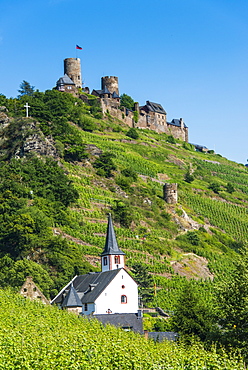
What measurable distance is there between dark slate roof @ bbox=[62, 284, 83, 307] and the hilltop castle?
224 feet

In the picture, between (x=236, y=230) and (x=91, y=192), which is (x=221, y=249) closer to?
(x=236, y=230)

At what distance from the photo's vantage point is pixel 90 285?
60844 mm

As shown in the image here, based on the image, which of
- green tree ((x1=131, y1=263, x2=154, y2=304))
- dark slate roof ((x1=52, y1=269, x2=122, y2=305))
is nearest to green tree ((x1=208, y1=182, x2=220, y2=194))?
green tree ((x1=131, y1=263, x2=154, y2=304))

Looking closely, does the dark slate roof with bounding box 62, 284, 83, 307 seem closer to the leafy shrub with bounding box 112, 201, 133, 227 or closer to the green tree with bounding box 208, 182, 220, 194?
the leafy shrub with bounding box 112, 201, 133, 227

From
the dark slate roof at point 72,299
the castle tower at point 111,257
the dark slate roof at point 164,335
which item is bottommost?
the dark slate roof at point 164,335

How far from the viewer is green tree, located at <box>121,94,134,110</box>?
453 ft

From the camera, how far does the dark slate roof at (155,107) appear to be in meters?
141

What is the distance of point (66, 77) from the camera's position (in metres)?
124

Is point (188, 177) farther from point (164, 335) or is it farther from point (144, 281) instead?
point (164, 335)

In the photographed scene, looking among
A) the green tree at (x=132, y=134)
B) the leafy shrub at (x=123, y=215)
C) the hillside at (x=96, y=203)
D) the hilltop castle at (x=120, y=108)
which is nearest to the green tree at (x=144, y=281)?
the hillside at (x=96, y=203)

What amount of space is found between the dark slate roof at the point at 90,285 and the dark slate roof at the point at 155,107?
8191 centimetres

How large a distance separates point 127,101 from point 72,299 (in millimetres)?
86664

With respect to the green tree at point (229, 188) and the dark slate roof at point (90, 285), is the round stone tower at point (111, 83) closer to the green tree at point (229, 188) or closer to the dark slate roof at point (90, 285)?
the green tree at point (229, 188)

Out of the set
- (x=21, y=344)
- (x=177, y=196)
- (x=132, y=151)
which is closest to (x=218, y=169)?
(x=132, y=151)
